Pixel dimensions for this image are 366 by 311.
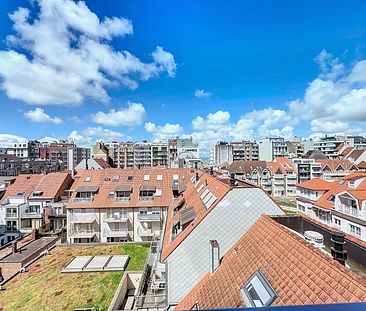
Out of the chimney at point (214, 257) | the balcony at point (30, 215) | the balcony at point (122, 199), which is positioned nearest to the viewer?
the chimney at point (214, 257)

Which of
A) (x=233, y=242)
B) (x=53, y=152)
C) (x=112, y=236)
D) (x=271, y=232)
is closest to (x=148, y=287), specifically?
(x=233, y=242)

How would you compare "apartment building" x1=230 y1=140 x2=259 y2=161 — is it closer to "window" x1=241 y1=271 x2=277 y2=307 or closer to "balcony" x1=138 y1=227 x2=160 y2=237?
"balcony" x1=138 y1=227 x2=160 y2=237

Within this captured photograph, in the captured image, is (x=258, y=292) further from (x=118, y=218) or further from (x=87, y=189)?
(x=87, y=189)

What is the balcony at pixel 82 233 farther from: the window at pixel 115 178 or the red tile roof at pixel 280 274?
the red tile roof at pixel 280 274

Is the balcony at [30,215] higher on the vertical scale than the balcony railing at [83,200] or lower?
lower

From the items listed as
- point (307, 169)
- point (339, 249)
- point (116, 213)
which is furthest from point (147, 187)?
point (307, 169)

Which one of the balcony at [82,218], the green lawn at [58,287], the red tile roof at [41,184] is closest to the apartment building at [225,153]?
the red tile roof at [41,184]

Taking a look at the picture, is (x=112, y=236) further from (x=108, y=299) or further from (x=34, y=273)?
(x=108, y=299)
